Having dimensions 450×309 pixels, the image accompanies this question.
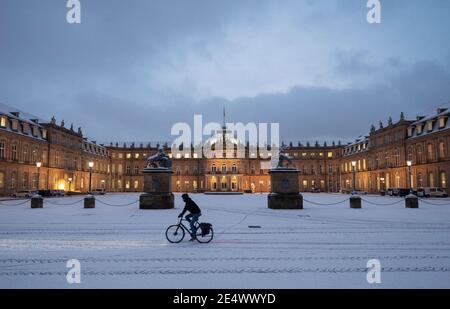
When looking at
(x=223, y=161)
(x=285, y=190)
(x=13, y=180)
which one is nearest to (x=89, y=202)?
(x=285, y=190)

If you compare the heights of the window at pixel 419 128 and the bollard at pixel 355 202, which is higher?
the window at pixel 419 128

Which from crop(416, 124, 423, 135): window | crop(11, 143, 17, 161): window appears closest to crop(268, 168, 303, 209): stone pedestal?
crop(416, 124, 423, 135): window

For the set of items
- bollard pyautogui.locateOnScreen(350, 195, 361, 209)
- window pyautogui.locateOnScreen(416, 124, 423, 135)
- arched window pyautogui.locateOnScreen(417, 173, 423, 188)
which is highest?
window pyautogui.locateOnScreen(416, 124, 423, 135)

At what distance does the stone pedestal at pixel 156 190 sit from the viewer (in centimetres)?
2361

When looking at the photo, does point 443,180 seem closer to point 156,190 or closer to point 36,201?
point 156,190

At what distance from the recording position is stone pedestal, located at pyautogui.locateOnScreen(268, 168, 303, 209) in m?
23.5

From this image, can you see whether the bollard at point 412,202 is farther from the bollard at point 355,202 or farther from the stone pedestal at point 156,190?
the stone pedestal at point 156,190

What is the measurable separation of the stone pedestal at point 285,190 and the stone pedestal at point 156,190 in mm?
7783

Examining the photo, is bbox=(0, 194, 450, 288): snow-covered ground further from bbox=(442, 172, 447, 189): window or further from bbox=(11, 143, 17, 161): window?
bbox=(11, 143, 17, 161): window

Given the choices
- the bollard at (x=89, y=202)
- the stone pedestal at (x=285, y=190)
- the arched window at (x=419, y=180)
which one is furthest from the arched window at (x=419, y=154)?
the bollard at (x=89, y=202)

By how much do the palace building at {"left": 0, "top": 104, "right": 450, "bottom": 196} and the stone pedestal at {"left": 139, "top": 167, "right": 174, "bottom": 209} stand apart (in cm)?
795

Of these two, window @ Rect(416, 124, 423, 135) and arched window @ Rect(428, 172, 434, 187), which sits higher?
window @ Rect(416, 124, 423, 135)
